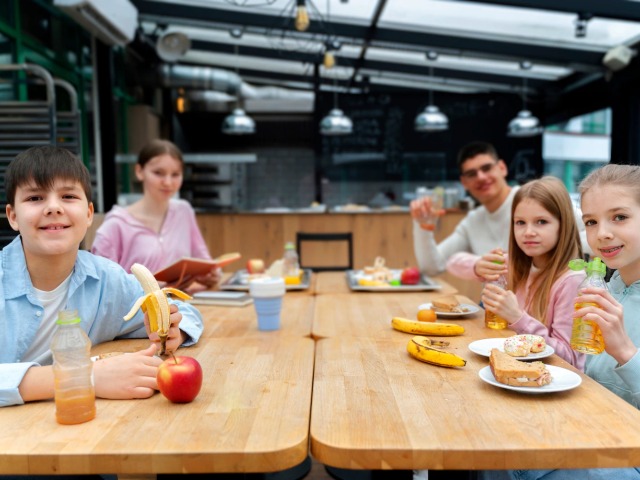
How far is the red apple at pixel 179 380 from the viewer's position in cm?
108

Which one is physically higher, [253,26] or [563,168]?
[253,26]

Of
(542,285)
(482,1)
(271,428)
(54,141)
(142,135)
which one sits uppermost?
(482,1)

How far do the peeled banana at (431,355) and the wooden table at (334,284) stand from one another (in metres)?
1.01

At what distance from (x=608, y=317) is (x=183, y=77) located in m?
7.30

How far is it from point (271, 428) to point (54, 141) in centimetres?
265

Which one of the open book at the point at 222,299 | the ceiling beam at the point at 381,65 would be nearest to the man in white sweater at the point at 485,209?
the open book at the point at 222,299

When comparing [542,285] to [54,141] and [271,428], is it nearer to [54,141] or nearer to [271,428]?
[271,428]

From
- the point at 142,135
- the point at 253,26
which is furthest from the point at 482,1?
the point at 142,135

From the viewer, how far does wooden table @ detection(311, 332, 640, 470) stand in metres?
0.89

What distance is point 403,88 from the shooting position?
31.9 ft

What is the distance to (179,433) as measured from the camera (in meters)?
0.96

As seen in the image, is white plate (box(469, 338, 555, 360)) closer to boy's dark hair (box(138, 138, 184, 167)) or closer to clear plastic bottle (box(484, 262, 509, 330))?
clear plastic bottle (box(484, 262, 509, 330))

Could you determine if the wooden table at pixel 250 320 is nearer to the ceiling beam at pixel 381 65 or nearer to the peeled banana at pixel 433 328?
the peeled banana at pixel 433 328

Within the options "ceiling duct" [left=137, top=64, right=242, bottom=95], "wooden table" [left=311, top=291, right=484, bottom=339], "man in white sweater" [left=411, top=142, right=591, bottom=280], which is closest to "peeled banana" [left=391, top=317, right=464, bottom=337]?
"wooden table" [left=311, top=291, right=484, bottom=339]
